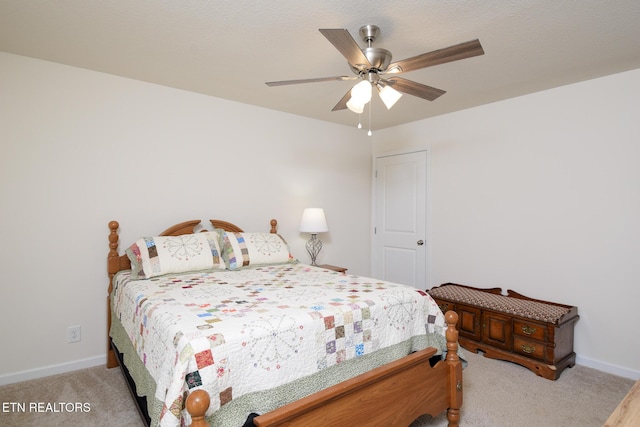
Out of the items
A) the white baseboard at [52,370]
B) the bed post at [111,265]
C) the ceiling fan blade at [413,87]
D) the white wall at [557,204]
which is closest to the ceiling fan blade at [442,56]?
the ceiling fan blade at [413,87]

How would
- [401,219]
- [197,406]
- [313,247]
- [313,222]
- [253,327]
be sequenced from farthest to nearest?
[401,219] → [313,247] → [313,222] → [253,327] → [197,406]

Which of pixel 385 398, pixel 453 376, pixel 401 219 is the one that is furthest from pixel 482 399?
pixel 401 219

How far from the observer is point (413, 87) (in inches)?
82.9

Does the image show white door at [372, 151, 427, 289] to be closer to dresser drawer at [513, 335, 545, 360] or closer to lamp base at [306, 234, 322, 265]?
lamp base at [306, 234, 322, 265]

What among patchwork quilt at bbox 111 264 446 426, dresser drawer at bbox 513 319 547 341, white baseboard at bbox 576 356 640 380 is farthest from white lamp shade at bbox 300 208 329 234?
white baseboard at bbox 576 356 640 380

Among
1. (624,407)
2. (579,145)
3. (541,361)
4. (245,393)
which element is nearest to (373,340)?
(245,393)

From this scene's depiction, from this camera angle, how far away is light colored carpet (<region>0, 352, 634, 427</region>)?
2.10m

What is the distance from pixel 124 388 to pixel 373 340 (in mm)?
1862

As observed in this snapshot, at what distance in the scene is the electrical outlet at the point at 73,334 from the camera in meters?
2.72

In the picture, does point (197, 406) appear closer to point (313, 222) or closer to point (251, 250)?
point (251, 250)

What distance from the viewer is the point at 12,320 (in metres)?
2.52

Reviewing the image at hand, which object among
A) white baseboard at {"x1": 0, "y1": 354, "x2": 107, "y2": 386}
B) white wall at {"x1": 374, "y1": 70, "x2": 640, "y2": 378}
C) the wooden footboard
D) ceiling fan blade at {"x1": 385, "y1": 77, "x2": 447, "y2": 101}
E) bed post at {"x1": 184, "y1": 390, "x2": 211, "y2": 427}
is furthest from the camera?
white wall at {"x1": 374, "y1": 70, "x2": 640, "y2": 378}

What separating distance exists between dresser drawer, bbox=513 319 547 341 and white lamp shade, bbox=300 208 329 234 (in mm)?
1986

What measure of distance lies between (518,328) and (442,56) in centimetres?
231
